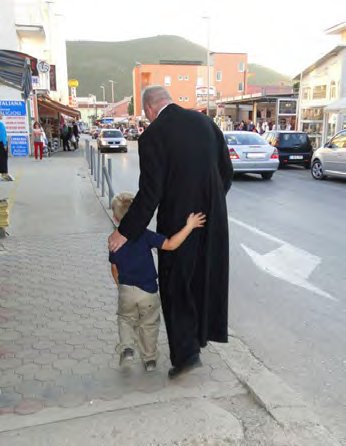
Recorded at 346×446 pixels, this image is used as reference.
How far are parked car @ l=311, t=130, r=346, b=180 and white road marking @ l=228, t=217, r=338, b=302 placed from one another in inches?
318

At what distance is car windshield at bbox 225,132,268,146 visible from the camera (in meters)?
14.9

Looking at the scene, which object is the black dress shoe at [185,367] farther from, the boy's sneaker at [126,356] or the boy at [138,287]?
the boy's sneaker at [126,356]

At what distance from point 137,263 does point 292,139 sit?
17.1 m

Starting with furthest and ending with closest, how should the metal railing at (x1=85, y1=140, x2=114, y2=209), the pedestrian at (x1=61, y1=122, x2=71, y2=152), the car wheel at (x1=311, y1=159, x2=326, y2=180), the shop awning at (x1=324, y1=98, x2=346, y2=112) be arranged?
the pedestrian at (x1=61, y1=122, x2=71, y2=152), the shop awning at (x1=324, y1=98, x2=346, y2=112), the car wheel at (x1=311, y1=159, x2=326, y2=180), the metal railing at (x1=85, y1=140, x2=114, y2=209)

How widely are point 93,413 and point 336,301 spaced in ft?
9.60

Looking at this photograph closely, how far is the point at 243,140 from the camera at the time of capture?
15133mm

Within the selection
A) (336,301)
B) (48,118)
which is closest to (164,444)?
(336,301)

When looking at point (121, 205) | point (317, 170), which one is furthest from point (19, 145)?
point (121, 205)

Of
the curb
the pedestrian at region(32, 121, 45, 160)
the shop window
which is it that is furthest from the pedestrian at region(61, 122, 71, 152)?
the curb

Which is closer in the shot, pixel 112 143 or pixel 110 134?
pixel 112 143

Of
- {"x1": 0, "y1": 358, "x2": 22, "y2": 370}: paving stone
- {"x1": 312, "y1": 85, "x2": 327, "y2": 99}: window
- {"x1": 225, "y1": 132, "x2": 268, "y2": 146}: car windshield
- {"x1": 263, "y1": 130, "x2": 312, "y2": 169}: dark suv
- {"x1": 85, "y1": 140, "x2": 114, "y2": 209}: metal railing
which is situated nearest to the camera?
{"x1": 0, "y1": 358, "x2": 22, "y2": 370}: paving stone

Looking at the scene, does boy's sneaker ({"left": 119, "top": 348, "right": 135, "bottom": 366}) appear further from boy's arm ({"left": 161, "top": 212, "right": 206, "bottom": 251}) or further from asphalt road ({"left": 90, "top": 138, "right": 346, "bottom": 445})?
asphalt road ({"left": 90, "top": 138, "right": 346, "bottom": 445})

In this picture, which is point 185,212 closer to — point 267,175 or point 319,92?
point 267,175

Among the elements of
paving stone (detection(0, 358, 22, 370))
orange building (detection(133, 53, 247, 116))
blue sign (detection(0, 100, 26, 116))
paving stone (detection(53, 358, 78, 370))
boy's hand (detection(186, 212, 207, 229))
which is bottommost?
paving stone (detection(53, 358, 78, 370))
